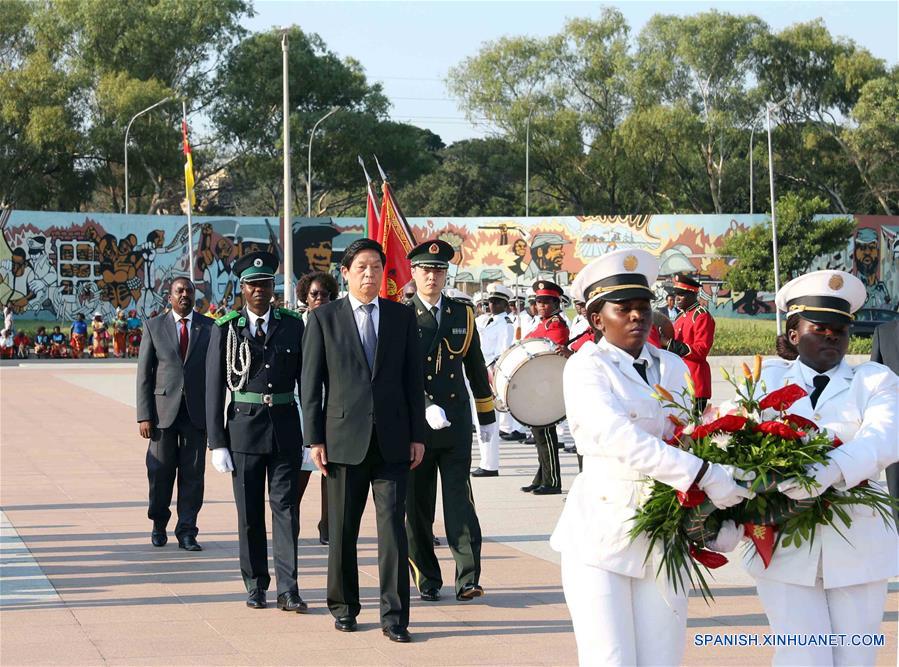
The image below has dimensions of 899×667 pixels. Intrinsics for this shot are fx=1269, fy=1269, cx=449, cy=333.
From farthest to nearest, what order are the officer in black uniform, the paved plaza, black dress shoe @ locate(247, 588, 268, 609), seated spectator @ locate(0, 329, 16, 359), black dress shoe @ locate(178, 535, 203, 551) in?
seated spectator @ locate(0, 329, 16, 359) < black dress shoe @ locate(178, 535, 203, 551) < the officer in black uniform < black dress shoe @ locate(247, 588, 268, 609) < the paved plaza

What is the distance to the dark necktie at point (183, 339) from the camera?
9414mm

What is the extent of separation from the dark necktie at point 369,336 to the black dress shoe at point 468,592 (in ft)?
5.06

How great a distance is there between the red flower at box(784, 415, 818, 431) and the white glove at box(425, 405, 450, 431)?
3247mm

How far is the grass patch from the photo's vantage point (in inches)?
1448

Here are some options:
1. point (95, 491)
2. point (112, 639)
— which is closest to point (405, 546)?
point (112, 639)

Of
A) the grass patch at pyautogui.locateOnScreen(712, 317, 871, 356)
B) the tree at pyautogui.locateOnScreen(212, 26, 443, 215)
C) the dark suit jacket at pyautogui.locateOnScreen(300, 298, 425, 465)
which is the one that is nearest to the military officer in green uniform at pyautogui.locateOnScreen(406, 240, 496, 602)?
the dark suit jacket at pyautogui.locateOnScreen(300, 298, 425, 465)

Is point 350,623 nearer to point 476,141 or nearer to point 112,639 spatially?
point 112,639

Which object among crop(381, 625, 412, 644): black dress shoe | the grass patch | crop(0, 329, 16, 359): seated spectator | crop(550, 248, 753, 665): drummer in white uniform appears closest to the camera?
crop(550, 248, 753, 665): drummer in white uniform

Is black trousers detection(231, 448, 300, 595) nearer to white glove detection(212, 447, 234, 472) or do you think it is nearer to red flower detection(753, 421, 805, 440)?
white glove detection(212, 447, 234, 472)

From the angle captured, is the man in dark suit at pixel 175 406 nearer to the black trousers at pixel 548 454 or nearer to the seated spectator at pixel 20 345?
the black trousers at pixel 548 454

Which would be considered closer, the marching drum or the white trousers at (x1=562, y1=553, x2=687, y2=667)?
the white trousers at (x1=562, y1=553, x2=687, y2=667)

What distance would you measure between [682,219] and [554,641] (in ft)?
147

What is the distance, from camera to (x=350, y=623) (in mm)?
6660

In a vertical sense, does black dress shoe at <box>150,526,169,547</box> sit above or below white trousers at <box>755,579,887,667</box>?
below
